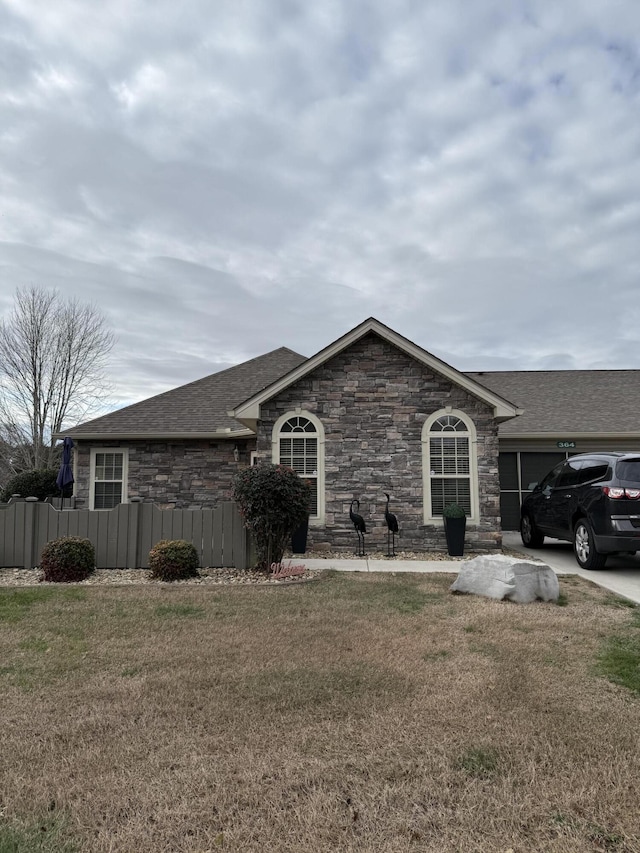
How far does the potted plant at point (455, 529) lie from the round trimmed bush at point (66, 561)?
21.1 ft

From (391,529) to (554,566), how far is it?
2915mm

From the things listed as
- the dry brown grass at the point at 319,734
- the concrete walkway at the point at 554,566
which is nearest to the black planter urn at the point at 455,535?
the concrete walkway at the point at 554,566

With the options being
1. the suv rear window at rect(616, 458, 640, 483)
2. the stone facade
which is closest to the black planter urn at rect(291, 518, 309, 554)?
the stone facade

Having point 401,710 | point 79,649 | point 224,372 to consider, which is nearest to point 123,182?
point 224,372

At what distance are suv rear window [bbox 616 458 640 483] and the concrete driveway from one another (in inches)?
60.8

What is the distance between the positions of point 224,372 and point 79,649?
1288 cm

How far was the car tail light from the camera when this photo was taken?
8.42 metres

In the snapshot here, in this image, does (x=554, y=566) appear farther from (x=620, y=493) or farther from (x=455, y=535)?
(x=620, y=493)

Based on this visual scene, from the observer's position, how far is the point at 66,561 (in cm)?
842

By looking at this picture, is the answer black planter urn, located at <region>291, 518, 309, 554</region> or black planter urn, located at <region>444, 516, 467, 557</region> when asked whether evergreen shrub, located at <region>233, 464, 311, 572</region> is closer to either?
black planter urn, located at <region>291, 518, 309, 554</region>

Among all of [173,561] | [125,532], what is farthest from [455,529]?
[125,532]

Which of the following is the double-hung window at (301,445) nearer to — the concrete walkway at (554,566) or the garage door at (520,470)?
the concrete walkway at (554,566)

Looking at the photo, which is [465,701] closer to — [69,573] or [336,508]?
[69,573]

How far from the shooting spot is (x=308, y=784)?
2848mm
